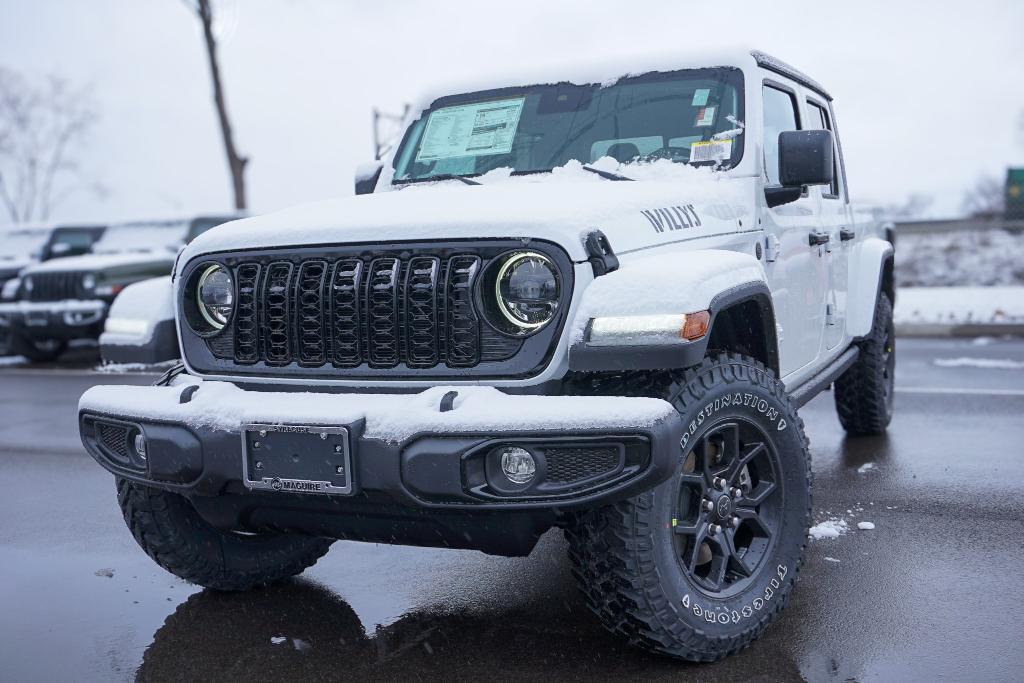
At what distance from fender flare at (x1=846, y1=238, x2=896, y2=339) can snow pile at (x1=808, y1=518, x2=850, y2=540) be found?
112 centimetres

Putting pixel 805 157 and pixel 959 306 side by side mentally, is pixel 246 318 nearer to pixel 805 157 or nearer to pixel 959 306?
pixel 805 157

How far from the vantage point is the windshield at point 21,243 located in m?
15.9

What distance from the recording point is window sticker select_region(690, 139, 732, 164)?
13.5 feet

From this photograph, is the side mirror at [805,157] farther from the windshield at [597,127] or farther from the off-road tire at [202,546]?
the off-road tire at [202,546]

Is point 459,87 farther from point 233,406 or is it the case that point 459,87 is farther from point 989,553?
point 989,553

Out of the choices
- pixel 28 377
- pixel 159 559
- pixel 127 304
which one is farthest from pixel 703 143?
pixel 28 377

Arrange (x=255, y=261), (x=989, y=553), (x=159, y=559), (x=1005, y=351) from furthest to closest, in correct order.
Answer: (x=1005, y=351), (x=989, y=553), (x=159, y=559), (x=255, y=261)

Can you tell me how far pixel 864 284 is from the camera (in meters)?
5.50

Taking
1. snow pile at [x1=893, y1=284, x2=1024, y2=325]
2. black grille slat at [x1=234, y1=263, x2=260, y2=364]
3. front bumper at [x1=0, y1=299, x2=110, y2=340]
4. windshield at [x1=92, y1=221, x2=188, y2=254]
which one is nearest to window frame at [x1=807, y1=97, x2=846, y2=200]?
black grille slat at [x1=234, y1=263, x2=260, y2=364]

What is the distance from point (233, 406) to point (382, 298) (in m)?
0.53

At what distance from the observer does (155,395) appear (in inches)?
125

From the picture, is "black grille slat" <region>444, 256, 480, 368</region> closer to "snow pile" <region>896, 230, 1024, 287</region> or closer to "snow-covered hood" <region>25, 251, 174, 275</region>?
"snow-covered hood" <region>25, 251, 174, 275</region>

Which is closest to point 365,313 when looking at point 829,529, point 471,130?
point 471,130

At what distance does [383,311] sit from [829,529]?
244cm
